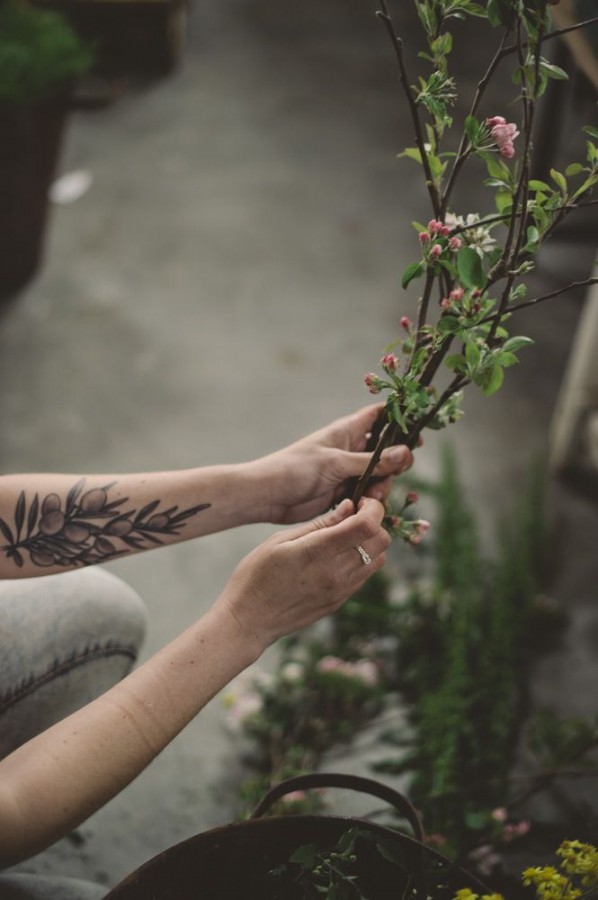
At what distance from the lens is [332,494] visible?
1.23 meters

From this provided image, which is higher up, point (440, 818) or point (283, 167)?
point (283, 167)

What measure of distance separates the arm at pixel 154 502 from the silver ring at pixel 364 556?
0.19 metres

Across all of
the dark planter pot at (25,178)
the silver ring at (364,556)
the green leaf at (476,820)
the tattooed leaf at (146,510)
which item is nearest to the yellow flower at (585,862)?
the silver ring at (364,556)

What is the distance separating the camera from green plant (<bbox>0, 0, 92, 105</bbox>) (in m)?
2.34

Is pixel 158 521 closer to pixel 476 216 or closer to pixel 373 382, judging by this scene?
pixel 373 382

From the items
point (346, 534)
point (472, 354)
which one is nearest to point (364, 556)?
point (346, 534)

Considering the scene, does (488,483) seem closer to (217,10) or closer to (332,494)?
(332,494)

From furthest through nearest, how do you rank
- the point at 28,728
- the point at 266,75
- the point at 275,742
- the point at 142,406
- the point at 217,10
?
1. the point at 217,10
2. the point at 266,75
3. the point at 142,406
4. the point at 275,742
5. the point at 28,728

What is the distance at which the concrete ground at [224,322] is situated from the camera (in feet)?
5.92

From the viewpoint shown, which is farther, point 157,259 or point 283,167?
point 283,167

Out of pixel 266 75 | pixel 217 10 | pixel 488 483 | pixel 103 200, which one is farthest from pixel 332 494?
pixel 217 10

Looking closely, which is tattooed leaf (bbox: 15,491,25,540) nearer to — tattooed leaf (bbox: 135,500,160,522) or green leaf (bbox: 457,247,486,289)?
tattooed leaf (bbox: 135,500,160,522)

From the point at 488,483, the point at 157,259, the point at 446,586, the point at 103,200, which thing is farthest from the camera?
the point at 103,200

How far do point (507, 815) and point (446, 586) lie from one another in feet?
1.67
